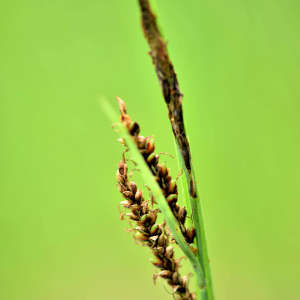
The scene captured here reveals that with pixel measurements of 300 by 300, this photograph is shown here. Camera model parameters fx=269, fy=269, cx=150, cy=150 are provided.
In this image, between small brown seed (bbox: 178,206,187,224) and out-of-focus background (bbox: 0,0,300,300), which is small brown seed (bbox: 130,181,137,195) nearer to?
small brown seed (bbox: 178,206,187,224)

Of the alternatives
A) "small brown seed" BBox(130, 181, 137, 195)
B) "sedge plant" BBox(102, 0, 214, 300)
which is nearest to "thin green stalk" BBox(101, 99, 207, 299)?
"sedge plant" BBox(102, 0, 214, 300)

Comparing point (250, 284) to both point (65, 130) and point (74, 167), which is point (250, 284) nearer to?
point (74, 167)

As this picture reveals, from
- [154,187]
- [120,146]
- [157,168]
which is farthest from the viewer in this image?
[120,146]

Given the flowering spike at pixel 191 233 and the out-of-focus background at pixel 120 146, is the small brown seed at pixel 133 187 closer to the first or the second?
the flowering spike at pixel 191 233

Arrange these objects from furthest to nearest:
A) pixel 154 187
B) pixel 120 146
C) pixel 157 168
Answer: pixel 120 146, pixel 157 168, pixel 154 187

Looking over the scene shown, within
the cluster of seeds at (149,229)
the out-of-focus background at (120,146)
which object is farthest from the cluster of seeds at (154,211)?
the out-of-focus background at (120,146)

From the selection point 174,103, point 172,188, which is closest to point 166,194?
point 172,188

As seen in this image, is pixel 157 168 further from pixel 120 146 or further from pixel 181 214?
pixel 120 146

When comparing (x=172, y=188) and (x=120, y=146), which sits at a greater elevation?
(x=120, y=146)
